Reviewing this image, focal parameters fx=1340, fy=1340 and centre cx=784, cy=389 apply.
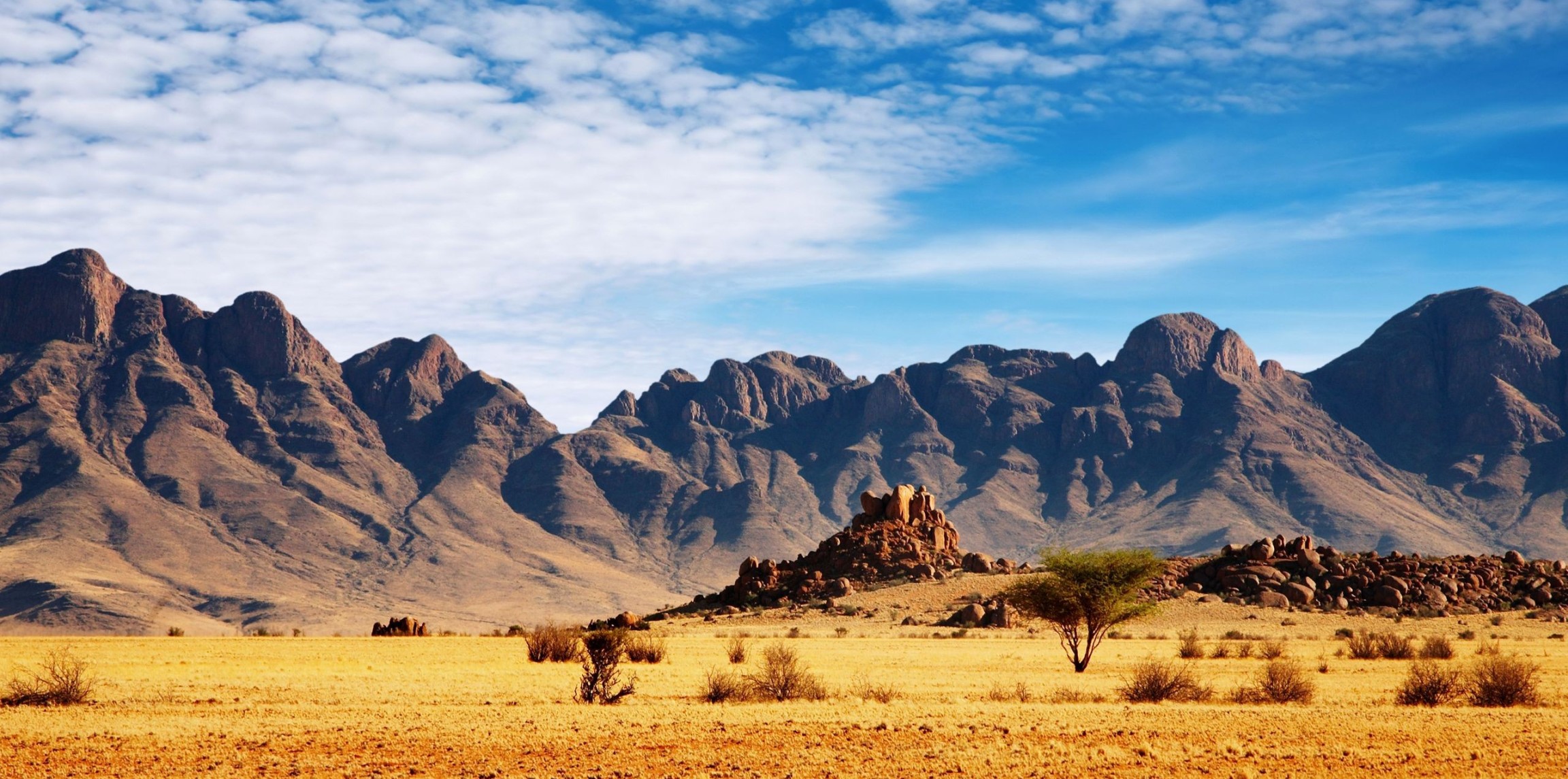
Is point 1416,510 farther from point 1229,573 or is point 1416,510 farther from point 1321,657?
point 1321,657

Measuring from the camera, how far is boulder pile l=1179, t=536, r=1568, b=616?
68500 mm

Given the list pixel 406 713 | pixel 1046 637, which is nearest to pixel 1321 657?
pixel 1046 637

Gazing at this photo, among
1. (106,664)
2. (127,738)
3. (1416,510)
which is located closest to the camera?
(127,738)

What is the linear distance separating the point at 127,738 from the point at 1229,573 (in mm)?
61952

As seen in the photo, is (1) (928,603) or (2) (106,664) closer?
(2) (106,664)

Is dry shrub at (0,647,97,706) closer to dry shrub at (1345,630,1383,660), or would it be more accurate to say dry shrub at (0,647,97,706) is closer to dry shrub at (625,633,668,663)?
dry shrub at (625,633,668,663)

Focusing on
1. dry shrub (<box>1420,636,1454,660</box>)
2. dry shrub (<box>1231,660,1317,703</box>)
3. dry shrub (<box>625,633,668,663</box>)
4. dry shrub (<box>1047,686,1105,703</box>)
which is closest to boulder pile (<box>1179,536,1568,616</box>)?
dry shrub (<box>1420,636,1454,660</box>)

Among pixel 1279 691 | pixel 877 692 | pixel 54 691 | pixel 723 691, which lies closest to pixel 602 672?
pixel 723 691

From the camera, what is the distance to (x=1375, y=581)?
71.0 meters

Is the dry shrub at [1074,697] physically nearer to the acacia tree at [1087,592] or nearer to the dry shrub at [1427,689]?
the dry shrub at [1427,689]

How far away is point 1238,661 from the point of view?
4116 cm

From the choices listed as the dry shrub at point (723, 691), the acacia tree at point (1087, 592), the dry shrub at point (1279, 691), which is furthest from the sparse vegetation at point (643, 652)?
the dry shrub at point (1279, 691)

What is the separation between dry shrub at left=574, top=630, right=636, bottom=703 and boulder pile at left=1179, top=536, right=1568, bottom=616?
48.1m

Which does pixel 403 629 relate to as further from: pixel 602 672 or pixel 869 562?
pixel 602 672
